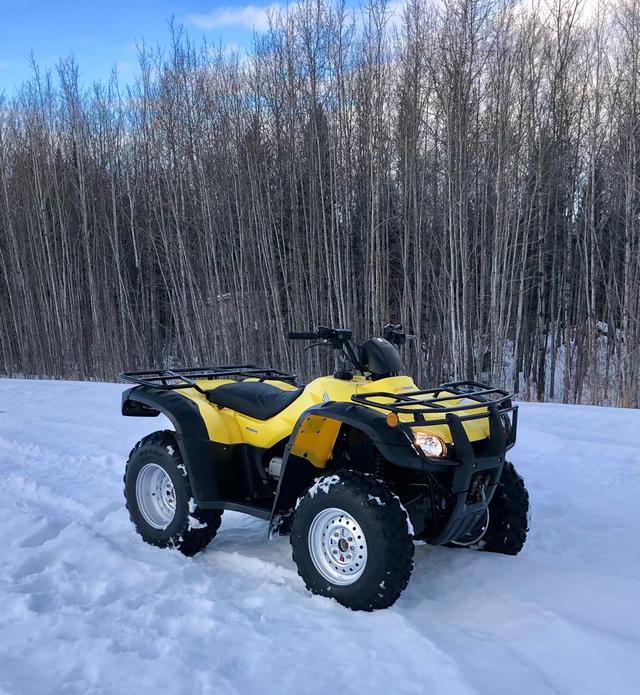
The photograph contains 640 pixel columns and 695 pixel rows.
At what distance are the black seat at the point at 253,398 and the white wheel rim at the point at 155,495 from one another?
542mm

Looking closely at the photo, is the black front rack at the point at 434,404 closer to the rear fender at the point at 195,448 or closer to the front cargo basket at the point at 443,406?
the front cargo basket at the point at 443,406

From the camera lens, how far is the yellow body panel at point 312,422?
301 centimetres

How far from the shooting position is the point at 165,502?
3.77 metres

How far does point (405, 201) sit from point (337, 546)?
27.2ft

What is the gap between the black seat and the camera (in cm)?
338

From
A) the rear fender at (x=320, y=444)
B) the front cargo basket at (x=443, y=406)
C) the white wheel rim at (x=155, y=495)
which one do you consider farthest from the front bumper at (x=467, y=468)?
the white wheel rim at (x=155, y=495)

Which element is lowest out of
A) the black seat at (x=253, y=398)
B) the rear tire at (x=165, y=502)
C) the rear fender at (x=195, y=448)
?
the rear tire at (x=165, y=502)

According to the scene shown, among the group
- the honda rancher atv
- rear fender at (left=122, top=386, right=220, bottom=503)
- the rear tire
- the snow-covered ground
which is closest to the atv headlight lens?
the honda rancher atv

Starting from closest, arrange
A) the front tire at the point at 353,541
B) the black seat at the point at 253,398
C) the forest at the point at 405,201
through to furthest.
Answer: the front tire at the point at 353,541
the black seat at the point at 253,398
the forest at the point at 405,201

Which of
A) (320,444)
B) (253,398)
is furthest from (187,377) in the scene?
(320,444)

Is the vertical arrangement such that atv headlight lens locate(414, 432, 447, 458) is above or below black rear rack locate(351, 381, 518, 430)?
below

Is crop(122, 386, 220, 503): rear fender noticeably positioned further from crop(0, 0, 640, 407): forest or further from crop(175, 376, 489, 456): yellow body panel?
crop(0, 0, 640, 407): forest

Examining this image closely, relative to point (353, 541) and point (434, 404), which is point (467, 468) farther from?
point (353, 541)

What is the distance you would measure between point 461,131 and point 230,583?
322 inches
